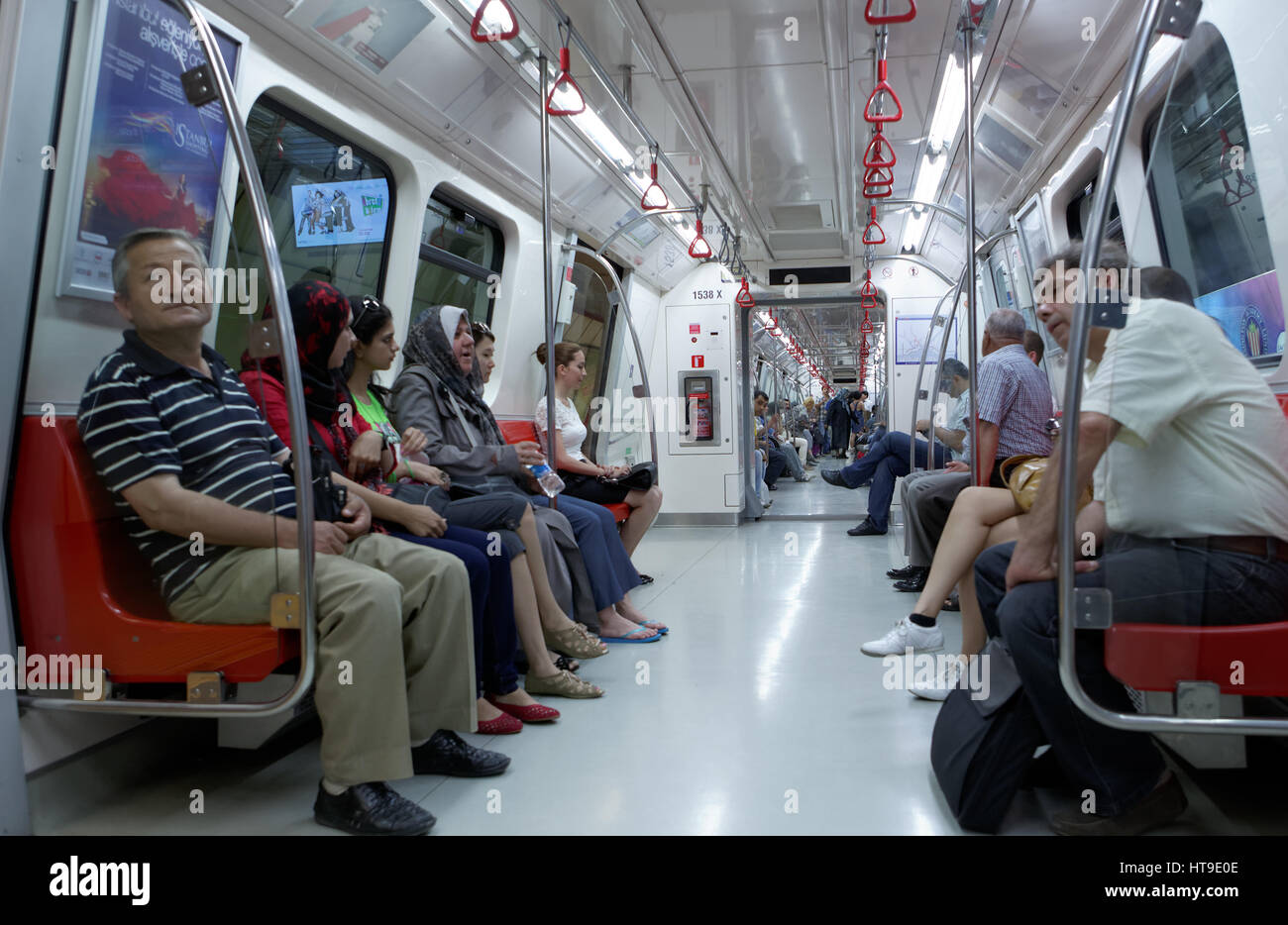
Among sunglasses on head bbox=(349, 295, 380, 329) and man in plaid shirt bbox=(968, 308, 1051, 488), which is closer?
sunglasses on head bbox=(349, 295, 380, 329)

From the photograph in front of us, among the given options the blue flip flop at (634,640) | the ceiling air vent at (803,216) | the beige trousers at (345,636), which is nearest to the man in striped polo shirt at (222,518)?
the beige trousers at (345,636)

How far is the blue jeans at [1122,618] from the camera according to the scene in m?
1.96

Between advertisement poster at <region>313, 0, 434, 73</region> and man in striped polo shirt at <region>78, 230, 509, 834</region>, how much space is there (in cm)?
153

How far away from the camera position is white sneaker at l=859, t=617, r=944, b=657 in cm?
351

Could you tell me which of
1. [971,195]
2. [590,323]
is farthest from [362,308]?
[590,323]

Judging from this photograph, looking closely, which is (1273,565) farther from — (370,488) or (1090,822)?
(370,488)

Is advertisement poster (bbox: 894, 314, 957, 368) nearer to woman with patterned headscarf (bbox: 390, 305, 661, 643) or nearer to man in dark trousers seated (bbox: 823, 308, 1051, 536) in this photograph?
man in dark trousers seated (bbox: 823, 308, 1051, 536)

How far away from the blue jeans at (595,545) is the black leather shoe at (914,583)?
1.96 m

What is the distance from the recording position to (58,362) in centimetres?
238

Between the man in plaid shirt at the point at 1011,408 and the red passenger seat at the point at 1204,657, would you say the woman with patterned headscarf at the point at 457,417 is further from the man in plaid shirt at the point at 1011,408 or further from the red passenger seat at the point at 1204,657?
the red passenger seat at the point at 1204,657

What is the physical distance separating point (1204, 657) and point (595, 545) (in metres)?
2.68

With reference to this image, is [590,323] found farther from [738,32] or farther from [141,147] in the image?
[141,147]

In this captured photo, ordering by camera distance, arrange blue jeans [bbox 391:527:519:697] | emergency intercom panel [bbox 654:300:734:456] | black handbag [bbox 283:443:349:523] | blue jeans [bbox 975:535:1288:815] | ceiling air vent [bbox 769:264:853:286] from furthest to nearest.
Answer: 1. ceiling air vent [bbox 769:264:853:286]
2. emergency intercom panel [bbox 654:300:734:456]
3. blue jeans [bbox 391:527:519:697]
4. black handbag [bbox 283:443:349:523]
5. blue jeans [bbox 975:535:1288:815]

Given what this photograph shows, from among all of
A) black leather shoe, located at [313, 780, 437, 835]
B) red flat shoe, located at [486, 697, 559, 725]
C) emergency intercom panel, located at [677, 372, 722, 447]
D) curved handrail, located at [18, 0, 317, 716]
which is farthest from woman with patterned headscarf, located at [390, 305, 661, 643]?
emergency intercom panel, located at [677, 372, 722, 447]
